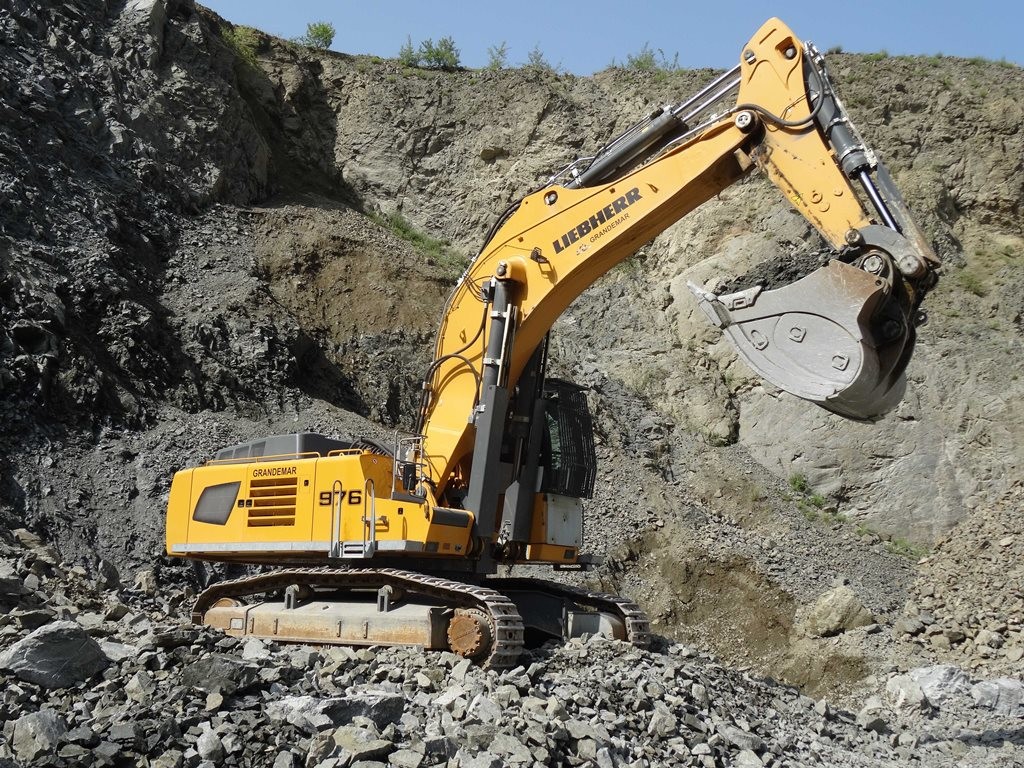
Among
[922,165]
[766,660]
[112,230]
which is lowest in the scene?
[766,660]

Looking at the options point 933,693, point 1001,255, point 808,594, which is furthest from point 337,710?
point 1001,255

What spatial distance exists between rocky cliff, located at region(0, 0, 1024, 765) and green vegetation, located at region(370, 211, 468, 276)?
0.12 meters

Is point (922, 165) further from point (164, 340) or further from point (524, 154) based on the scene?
point (164, 340)

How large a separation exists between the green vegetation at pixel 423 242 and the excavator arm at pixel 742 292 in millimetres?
13219

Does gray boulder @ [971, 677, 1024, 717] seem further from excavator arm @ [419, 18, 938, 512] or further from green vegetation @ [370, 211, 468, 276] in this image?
green vegetation @ [370, 211, 468, 276]

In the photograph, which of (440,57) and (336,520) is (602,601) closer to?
(336,520)

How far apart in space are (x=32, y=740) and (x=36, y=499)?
822cm

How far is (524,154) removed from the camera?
23.5 metres

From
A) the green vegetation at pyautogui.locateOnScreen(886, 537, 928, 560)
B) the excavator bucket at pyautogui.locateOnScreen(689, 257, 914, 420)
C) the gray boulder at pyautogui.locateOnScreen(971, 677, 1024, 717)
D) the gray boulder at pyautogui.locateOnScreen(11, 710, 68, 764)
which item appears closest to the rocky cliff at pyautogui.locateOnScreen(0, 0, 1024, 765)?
the green vegetation at pyautogui.locateOnScreen(886, 537, 928, 560)

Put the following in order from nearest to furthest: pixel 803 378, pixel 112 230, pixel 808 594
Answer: pixel 803 378 → pixel 808 594 → pixel 112 230

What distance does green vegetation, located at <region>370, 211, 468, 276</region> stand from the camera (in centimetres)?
2248

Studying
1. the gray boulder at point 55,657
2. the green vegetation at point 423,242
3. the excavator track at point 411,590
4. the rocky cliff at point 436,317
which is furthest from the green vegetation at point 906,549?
the gray boulder at point 55,657

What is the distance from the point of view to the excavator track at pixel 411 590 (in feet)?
24.4

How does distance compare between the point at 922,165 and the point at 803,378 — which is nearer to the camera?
the point at 803,378
